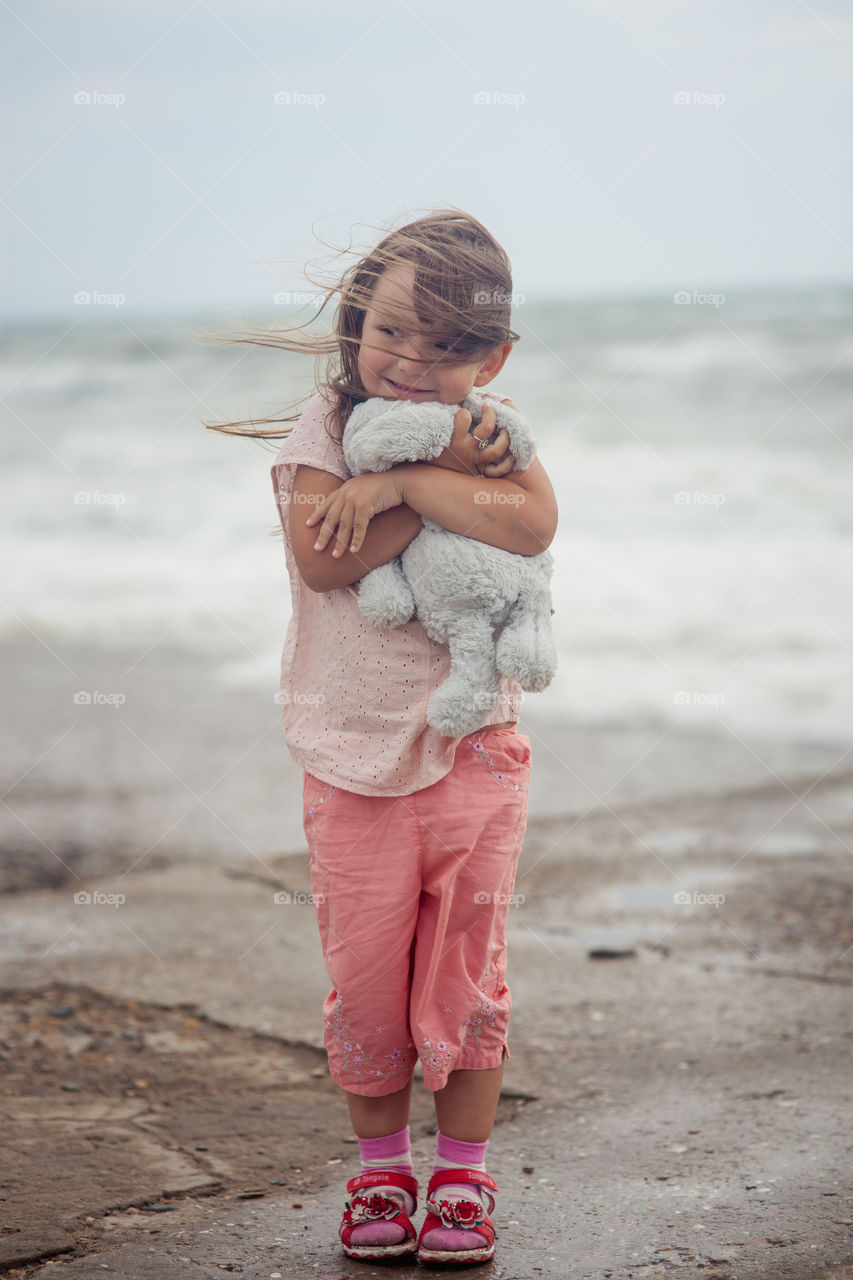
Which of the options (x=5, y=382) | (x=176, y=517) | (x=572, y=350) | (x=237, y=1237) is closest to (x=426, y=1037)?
(x=237, y=1237)

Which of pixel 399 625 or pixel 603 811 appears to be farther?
pixel 603 811

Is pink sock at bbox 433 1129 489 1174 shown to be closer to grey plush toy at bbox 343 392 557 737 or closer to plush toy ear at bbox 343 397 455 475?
grey plush toy at bbox 343 392 557 737

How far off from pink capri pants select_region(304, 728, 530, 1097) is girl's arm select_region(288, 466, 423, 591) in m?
0.33

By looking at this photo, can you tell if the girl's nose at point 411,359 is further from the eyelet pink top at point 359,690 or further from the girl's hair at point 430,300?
the eyelet pink top at point 359,690

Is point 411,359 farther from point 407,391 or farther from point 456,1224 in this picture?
point 456,1224

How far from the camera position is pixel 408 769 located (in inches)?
73.7

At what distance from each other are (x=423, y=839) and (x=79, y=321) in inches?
717

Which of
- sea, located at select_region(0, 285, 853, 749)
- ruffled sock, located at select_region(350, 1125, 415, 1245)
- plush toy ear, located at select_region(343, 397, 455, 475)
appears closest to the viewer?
plush toy ear, located at select_region(343, 397, 455, 475)

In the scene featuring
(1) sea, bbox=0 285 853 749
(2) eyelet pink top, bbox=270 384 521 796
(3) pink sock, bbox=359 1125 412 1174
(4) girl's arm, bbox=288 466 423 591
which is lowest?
(1) sea, bbox=0 285 853 749

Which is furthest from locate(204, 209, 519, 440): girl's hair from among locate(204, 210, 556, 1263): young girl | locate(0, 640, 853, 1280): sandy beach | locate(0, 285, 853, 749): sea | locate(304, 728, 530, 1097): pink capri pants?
Answer: locate(0, 640, 853, 1280): sandy beach

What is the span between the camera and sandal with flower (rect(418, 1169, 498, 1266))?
1.84 metres

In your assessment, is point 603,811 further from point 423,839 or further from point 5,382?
point 5,382

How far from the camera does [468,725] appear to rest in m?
1.81

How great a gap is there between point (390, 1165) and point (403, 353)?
51.2 inches
